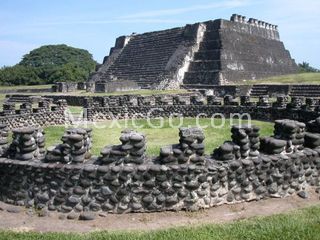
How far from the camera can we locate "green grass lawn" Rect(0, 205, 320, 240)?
245 inches

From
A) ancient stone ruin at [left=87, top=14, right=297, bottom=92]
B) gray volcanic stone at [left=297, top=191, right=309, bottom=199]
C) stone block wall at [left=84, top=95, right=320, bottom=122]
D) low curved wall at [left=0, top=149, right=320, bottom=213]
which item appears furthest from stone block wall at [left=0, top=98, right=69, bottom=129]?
ancient stone ruin at [left=87, top=14, right=297, bottom=92]

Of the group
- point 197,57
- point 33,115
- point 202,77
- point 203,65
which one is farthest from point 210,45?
point 33,115

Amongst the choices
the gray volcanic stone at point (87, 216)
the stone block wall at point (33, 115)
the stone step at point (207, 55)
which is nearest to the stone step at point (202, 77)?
the stone step at point (207, 55)

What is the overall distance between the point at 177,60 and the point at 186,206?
1534 inches

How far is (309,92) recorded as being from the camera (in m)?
29.8

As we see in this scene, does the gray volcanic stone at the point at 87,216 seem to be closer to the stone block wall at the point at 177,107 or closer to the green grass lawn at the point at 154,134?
the green grass lawn at the point at 154,134

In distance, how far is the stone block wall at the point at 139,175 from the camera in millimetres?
7453

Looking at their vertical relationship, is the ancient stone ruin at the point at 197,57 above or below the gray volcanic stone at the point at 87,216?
above

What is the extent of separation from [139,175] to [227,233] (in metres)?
1.84

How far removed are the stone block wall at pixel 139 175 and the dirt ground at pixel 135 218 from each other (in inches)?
5.8

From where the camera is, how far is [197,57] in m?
46.0

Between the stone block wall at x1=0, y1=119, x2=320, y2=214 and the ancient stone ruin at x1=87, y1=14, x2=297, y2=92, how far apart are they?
2994cm

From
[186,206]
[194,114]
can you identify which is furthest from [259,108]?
[186,206]

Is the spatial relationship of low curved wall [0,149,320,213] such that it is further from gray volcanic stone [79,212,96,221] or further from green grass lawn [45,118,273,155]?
green grass lawn [45,118,273,155]
